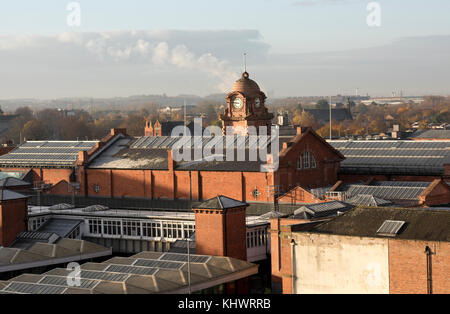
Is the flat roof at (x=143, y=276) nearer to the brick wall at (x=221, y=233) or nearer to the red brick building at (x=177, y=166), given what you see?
the brick wall at (x=221, y=233)

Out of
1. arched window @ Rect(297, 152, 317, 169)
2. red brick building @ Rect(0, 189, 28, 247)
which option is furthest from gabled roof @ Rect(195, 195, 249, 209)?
red brick building @ Rect(0, 189, 28, 247)

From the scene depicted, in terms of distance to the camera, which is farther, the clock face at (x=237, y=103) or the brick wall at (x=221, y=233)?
the clock face at (x=237, y=103)

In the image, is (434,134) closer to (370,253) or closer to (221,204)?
(221,204)

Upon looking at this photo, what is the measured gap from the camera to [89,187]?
8269 cm

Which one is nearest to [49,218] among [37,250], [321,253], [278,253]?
[37,250]

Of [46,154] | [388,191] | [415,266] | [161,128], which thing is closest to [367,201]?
[388,191]

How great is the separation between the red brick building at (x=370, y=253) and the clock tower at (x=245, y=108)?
34.2 m

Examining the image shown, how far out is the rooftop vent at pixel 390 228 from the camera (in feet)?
156

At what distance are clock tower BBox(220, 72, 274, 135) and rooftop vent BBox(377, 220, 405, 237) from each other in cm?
3736

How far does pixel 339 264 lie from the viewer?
48219mm

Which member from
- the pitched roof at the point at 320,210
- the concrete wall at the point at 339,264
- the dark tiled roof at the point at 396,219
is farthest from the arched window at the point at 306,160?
the concrete wall at the point at 339,264

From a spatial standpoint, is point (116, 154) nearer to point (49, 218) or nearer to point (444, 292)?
point (49, 218)

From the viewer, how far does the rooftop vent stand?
47438mm

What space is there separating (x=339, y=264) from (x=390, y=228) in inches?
138
